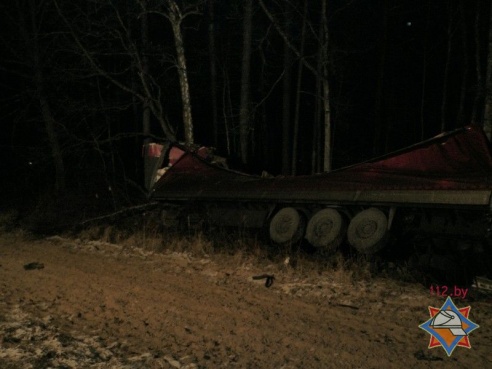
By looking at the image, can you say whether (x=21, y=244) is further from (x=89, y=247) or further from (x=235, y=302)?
(x=235, y=302)

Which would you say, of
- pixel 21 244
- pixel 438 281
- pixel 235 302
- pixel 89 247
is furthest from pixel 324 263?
pixel 21 244

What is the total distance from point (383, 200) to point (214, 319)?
12.1ft

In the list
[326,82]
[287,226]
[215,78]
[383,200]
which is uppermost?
[215,78]

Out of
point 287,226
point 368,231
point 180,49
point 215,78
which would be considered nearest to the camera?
point 368,231

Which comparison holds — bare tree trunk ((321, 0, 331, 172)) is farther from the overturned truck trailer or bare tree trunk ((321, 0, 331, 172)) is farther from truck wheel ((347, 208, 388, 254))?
truck wheel ((347, 208, 388, 254))

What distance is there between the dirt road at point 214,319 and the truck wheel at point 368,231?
3.40 feet

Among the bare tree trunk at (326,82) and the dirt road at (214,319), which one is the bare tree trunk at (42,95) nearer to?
the bare tree trunk at (326,82)

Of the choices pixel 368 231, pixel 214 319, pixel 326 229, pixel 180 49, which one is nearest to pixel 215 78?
pixel 180 49

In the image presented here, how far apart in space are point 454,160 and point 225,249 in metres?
4.29

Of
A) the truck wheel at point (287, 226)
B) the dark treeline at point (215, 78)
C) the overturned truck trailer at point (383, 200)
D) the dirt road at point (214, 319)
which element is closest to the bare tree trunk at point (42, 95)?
the dark treeline at point (215, 78)

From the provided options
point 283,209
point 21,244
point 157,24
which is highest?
point 157,24

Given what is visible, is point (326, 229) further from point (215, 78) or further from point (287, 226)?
point (215, 78)

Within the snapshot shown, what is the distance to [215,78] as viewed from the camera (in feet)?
80.7

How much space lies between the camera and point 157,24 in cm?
2523
